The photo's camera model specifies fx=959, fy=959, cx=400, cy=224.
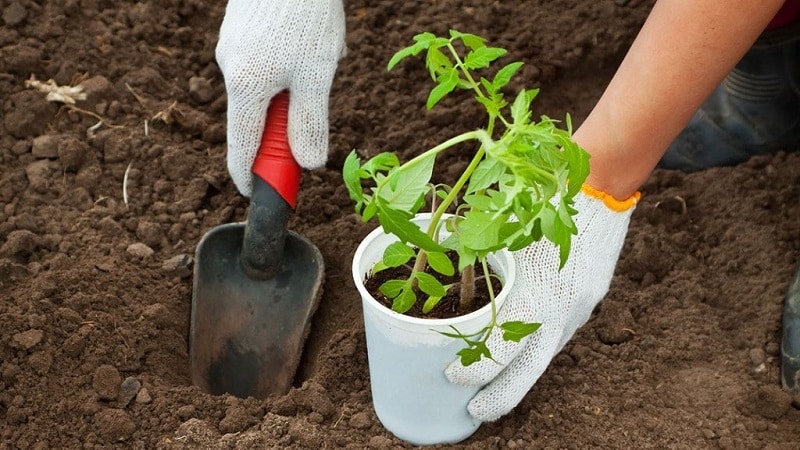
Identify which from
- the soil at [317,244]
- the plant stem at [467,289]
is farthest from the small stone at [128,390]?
the plant stem at [467,289]

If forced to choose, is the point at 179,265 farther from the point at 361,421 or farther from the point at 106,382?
the point at 361,421

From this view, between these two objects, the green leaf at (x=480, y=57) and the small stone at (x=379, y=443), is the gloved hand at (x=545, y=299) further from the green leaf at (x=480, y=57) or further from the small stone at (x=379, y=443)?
the green leaf at (x=480, y=57)

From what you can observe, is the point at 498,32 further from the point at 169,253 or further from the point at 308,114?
the point at 169,253

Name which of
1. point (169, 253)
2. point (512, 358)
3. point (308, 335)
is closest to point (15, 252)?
point (169, 253)

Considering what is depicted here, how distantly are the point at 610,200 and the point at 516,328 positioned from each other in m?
0.35

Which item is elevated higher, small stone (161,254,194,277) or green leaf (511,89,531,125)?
green leaf (511,89,531,125)

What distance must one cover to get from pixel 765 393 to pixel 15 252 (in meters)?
1.47

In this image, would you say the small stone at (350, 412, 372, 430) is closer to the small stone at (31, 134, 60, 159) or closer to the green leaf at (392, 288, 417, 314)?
the green leaf at (392, 288, 417, 314)

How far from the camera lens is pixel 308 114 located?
1778 millimetres

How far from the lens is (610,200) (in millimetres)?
1604

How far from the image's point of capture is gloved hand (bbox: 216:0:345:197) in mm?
1737

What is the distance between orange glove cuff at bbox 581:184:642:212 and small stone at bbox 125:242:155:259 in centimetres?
92

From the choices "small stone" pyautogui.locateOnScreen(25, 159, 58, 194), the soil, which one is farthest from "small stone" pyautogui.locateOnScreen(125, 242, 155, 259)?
"small stone" pyautogui.locateOnScreen(25, 159, 58, 194)

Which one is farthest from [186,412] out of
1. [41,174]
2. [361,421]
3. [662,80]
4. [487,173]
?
[662,80]
